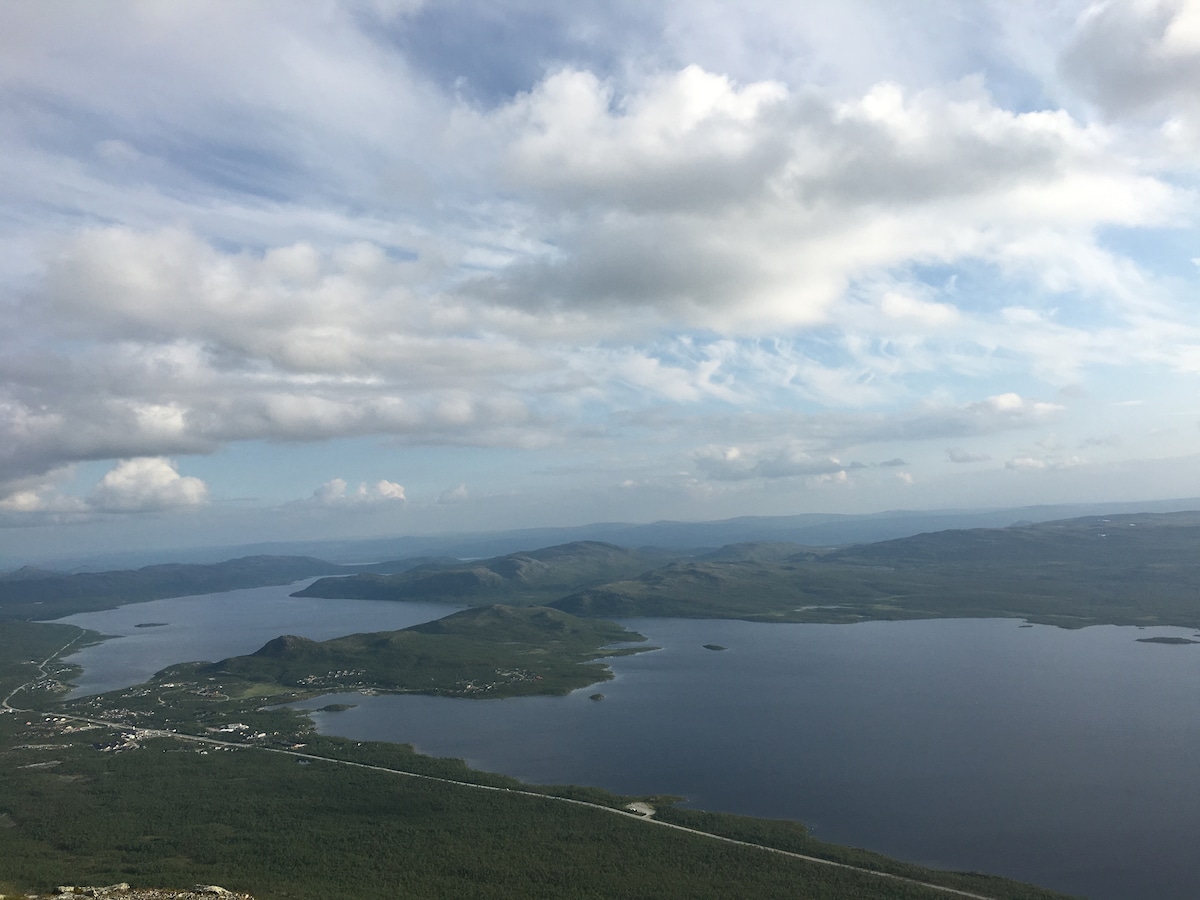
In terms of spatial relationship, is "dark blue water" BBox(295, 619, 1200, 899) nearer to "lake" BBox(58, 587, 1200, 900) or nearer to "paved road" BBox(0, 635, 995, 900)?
"lake" BBox(58, 587, 1200, 900)

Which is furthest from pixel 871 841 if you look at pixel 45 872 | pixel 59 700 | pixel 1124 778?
pixel 59 700

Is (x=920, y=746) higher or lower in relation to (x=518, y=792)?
lower

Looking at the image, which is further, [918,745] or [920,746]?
[918,745]

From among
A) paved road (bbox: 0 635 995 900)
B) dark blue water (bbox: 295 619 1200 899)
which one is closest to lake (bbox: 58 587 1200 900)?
dark blue water (bbox: 295 619 1200 899)

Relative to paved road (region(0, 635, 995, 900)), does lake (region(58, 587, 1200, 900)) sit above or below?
below

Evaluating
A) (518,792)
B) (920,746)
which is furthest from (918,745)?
(518,792)

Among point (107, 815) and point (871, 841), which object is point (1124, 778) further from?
point (107, 815)

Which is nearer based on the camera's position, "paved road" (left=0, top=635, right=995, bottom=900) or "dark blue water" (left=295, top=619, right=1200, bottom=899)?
"paved road" (left=0, top=635, right=995, bottom=900)

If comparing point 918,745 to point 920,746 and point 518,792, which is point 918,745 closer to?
point 920,746
